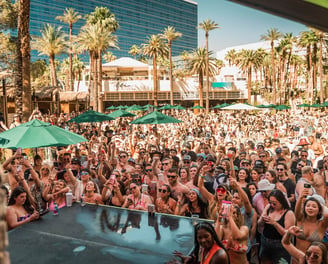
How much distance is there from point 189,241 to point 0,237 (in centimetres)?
305

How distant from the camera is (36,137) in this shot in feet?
18.1

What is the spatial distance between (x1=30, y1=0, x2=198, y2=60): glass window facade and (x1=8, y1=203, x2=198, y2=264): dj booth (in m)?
91.9

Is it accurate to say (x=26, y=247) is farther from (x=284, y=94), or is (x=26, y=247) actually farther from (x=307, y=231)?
(x=284, y=94)

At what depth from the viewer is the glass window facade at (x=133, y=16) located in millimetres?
100000

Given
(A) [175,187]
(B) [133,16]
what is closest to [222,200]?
(A) [175,187]

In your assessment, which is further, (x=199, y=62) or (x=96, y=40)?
(x=199, y=62)

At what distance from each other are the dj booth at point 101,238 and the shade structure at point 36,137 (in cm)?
154

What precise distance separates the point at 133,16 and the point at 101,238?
135 meters

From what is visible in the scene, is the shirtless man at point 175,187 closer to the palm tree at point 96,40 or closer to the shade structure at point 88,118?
the shade structure at point 88,118

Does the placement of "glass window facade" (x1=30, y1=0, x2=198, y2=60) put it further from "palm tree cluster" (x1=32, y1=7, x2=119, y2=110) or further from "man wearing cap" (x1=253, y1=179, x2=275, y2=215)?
"man wearing cap" (x1=253, y1=179, x2=275, y2=215)

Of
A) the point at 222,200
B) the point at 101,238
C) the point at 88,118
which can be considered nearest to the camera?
the point at 101,238

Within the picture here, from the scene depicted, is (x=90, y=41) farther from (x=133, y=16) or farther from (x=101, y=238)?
(x=133, y=16)

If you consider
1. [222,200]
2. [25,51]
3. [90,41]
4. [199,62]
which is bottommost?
[222,200]

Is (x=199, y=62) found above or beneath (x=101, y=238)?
above
